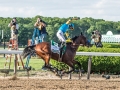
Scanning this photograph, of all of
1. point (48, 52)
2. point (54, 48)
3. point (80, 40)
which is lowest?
→ point (48, 52)

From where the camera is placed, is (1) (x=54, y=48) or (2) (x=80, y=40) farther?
(2) (x=80, y=40)

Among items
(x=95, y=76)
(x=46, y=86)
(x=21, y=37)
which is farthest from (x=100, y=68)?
(x=21, y=37)

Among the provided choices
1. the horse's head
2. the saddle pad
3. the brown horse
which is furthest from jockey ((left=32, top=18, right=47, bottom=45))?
the saddle pad

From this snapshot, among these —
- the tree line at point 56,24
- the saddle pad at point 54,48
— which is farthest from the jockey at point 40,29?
the tree line at point 56,24

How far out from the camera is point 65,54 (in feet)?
44.0

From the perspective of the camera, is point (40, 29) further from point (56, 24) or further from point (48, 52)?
point (56, 24)

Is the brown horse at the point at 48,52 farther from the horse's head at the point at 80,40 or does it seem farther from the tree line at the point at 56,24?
the tree line at the point at 56,24

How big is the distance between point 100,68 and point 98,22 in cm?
5100

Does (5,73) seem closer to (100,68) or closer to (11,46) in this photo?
(11,46)

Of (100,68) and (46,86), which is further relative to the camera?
(100,68)

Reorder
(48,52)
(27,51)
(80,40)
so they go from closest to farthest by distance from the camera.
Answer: (48,52), (27,51), (80,40)

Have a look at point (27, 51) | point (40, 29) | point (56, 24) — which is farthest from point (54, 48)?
point (56, 24)

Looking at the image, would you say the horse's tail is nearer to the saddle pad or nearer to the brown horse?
the brown horse

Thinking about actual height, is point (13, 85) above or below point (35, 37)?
below
